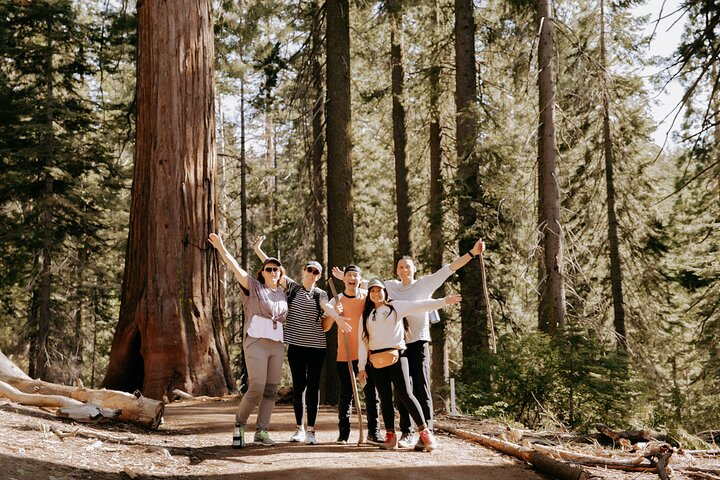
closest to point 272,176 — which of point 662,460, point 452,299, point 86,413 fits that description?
point 86,413

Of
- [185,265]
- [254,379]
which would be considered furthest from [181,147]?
[254,379]

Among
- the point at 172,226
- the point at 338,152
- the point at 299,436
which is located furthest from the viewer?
the point at 338,152

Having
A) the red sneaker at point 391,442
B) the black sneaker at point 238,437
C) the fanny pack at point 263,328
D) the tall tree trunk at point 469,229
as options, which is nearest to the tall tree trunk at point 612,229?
the tall tree trunk at point 469,229

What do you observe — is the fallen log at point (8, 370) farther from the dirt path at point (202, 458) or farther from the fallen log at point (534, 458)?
the fallen log at point (534, 458)

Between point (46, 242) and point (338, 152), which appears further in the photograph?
point (46, 242)

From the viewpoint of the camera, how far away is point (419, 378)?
25.0ft

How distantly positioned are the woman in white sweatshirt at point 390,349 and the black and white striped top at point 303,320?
0.53m

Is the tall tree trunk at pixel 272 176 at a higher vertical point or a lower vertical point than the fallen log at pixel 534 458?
higher

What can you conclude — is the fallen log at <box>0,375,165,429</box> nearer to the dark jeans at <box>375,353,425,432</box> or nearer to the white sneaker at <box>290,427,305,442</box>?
the white sneaker at <box>290,427,305,442</box>

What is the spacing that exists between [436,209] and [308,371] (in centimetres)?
884

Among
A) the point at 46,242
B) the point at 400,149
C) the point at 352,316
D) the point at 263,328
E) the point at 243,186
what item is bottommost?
the point at 263,328

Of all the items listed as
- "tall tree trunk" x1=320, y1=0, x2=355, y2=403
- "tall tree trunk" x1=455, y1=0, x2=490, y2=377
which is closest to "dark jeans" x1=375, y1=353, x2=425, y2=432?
"tall tree trunk" x1=320, y1=0, x2=355, y2=403

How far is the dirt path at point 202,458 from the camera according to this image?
5.44 metres

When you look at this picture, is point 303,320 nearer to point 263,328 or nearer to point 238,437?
point 263,328
